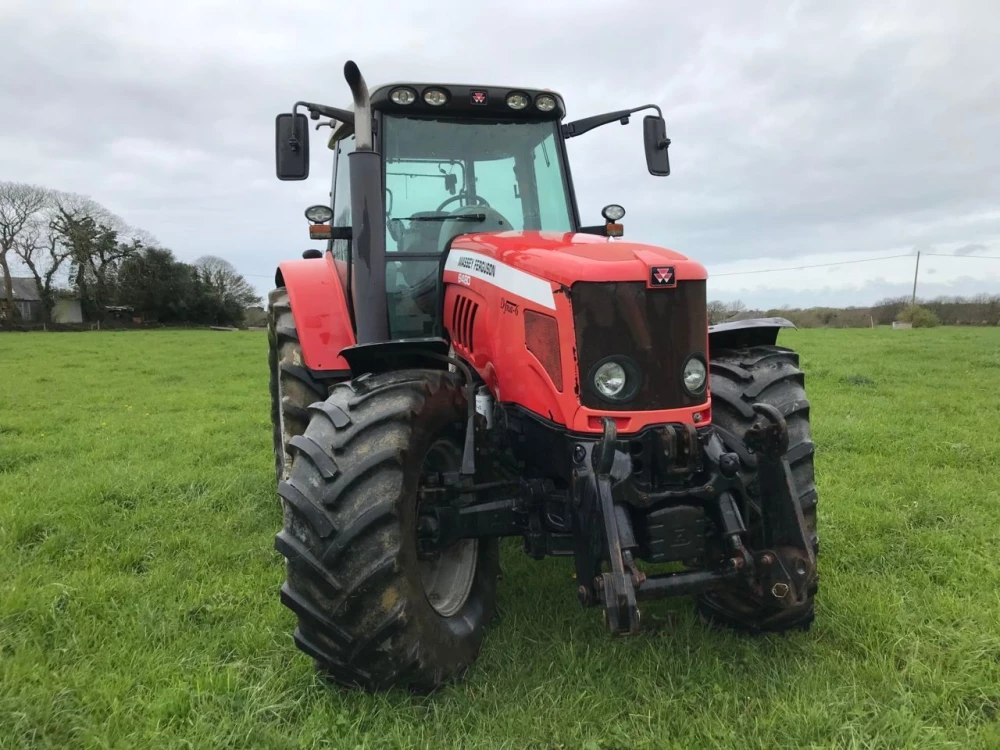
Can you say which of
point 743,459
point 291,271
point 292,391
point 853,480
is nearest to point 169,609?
point 292,391

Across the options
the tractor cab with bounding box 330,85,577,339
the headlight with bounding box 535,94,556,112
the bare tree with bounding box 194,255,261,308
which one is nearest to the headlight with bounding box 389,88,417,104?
the tractor cab with bounding box 330,85,577,339

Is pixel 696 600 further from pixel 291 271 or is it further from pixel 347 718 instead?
pixel 291 271

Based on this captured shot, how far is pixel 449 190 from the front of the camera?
411 cm

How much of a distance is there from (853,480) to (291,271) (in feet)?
14.2

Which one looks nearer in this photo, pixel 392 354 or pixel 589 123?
pixel 392 354

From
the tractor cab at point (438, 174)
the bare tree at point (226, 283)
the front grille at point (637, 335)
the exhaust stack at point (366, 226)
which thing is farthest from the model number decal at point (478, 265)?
the bare tree at point (226, 283)

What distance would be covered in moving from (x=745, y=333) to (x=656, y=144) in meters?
1.29

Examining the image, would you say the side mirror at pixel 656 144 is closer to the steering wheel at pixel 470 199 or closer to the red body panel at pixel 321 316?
the steering wheel at pixel 470 199

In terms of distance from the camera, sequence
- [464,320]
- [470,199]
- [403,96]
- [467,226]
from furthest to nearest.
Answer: [470,199] < [467,226] < [403,96] < [464,320]

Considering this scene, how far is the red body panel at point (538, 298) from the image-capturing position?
9.09 ft

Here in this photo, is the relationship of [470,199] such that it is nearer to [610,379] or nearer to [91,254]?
[610,379]

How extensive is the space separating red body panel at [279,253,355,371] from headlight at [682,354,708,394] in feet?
6.18

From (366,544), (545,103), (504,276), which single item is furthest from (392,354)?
(545,103)

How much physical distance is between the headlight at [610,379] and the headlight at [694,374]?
260 mm
